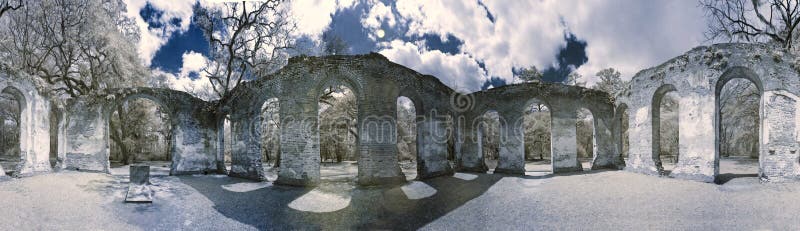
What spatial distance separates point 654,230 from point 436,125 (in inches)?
316

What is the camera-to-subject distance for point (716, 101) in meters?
10.8

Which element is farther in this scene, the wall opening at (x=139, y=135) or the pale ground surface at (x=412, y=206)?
the wall opening at (x=139, y=135)

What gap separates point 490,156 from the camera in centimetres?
2745

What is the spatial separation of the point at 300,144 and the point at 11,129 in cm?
4245

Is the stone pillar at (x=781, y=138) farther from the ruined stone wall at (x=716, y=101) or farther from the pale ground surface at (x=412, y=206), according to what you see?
the pale ground surface at (x=412, y=206)

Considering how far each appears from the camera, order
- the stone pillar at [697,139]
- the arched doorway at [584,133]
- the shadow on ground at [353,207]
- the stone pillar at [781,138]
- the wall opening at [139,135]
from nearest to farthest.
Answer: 1. the shadow on ground at [353,207]
2. the stone pillar at [781,138]
3. the stone pillar at [697,139]
4. the wall opening at [139,135]
5. the arched doorway at [584,133]

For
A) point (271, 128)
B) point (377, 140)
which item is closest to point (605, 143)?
point (377, 140)

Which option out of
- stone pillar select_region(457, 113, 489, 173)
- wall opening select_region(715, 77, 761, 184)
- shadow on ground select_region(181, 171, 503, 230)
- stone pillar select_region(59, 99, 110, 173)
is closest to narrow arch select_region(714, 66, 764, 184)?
wall opening select_region(715, 77, 761, 184)

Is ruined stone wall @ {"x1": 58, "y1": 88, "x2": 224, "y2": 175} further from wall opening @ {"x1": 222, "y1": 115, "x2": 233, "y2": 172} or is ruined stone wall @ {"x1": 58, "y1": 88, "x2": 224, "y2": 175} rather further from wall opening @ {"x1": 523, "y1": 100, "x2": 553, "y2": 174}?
wall opening @ {"x1": 523, "y1": 100, "x2": 553, "y2": 174}

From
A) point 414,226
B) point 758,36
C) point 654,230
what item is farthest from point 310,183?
point 758,36

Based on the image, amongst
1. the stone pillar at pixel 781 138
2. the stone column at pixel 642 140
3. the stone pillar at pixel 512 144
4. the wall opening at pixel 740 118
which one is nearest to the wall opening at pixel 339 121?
A: the stone pillar at pixel 512 144

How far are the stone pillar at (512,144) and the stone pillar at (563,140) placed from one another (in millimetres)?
1334

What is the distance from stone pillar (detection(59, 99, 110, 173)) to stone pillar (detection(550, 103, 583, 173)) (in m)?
18.1

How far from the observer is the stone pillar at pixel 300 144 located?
11.5 m
